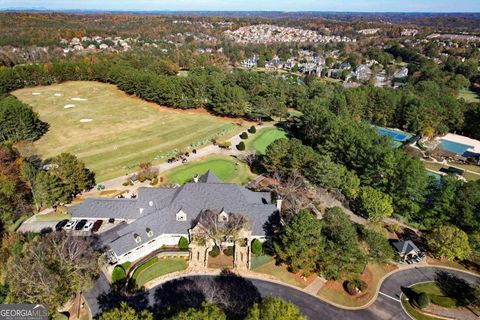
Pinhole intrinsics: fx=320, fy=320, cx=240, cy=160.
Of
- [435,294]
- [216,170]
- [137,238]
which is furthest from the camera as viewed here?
[216,170]

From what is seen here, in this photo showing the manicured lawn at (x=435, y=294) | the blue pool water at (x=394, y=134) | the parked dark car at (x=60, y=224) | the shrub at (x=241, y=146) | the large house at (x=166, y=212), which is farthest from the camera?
the blue pool water at (x=394, y=134)

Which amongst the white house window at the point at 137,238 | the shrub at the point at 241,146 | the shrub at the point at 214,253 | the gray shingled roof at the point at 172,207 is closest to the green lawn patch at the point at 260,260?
the gray shingled roof at the point at 172,207

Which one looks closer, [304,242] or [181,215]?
[304,242]

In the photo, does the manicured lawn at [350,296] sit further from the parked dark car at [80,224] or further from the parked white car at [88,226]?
the parked dark car at [80,224]

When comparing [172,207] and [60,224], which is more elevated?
[172,207]

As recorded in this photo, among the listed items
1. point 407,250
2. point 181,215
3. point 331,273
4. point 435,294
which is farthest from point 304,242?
point 181,215

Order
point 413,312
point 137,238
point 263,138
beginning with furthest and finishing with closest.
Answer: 1. point 263,138
2. point 137,238
3. point 413,312

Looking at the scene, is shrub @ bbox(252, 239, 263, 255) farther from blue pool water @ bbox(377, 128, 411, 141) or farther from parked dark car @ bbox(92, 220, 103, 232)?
blue pool water @ bbox(377, 128, 411, 141)

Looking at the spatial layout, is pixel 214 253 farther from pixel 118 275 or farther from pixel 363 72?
pixel 363 72
